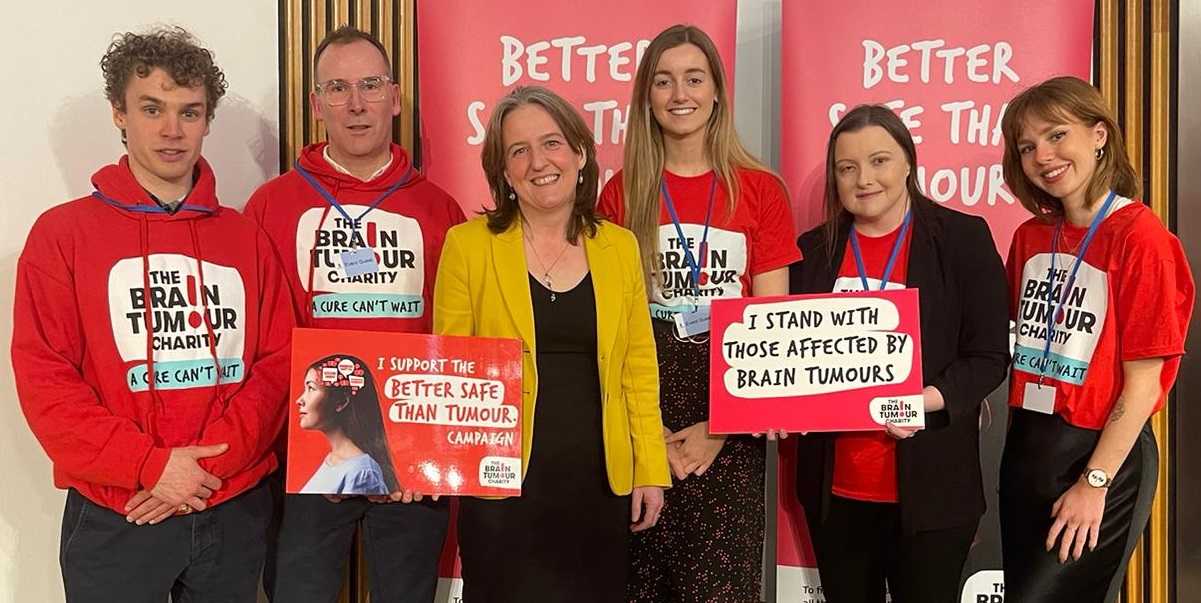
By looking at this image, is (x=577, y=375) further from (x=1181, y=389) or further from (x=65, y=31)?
(x=1181, y=389)

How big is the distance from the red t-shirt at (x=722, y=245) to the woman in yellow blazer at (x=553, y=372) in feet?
0.79

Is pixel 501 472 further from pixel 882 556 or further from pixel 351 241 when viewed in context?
pixel 882 556

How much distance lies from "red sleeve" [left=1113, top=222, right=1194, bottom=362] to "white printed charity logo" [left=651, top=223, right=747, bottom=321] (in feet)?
2.85

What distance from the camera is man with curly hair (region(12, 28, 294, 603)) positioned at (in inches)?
81.5

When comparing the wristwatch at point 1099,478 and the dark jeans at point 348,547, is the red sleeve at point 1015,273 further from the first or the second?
the dark jeans at point 348,547

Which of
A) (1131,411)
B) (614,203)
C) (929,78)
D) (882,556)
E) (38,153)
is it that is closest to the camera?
(1131,411)

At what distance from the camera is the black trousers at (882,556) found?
2.26 m

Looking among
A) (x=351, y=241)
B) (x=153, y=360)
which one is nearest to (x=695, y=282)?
(x=351, y=241)

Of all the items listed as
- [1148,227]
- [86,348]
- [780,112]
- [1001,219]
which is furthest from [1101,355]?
[86,348]

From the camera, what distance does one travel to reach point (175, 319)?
2.15m

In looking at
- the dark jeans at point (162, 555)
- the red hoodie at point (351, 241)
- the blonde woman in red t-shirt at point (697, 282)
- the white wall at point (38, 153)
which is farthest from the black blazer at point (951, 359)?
the white wall at point (38, 153)

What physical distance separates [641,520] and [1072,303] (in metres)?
1.14

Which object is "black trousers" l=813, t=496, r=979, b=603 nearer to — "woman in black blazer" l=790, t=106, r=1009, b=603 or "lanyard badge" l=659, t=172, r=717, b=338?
"woman in black blazer" l=790, t=106, r=1009, b=603

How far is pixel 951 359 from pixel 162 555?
1896mm
